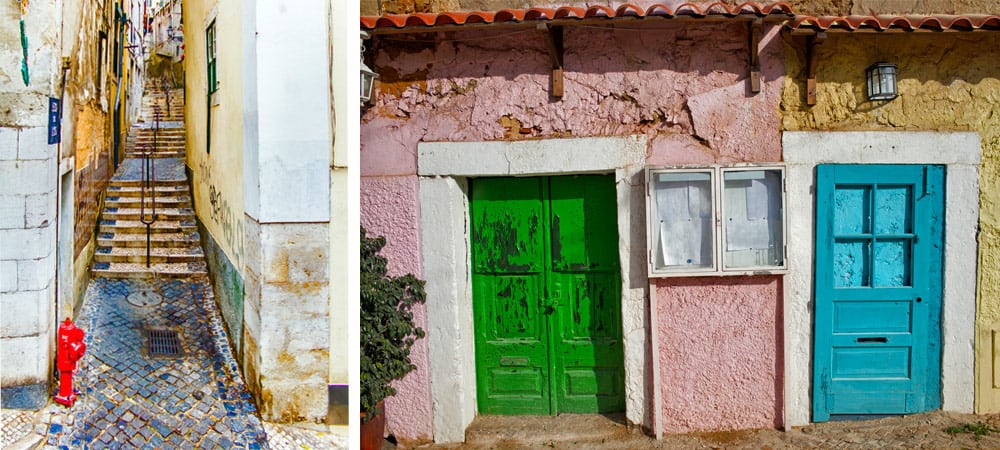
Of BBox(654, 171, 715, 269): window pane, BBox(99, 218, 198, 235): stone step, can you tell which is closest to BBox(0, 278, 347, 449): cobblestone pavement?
BBox(99, 218, 198, 235): stone step

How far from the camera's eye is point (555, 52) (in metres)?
5.85

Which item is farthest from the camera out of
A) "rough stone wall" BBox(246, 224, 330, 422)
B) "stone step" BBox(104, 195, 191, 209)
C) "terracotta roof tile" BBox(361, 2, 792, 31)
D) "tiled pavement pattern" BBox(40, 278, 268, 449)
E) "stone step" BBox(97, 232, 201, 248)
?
"stone step" BBox(104, 195, 191, 209)

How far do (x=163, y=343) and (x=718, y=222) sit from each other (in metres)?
4.29

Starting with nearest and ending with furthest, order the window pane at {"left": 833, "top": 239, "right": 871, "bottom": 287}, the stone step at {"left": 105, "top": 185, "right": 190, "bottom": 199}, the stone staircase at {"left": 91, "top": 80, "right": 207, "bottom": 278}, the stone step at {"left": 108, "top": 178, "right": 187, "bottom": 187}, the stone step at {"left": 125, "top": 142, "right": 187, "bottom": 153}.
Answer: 1. the window pane at {"left": 833, "top": 239, "right": 871, "bottom": 287}
2. the stone staircase at {"left": 91, "top": 80, "right": 207, "bottom": 278}
3. the stone step at {"left": 105, "top": 185, "right": 190, "bottom": 199}
4. the stone step at {"left": 108, "top": 178, "right": 187, "bottom": 187}
5. the stone step at {"left": 125, "top": 142, "right": 187, "bottom": 153}

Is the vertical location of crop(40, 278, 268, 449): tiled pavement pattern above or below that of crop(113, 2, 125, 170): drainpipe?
below

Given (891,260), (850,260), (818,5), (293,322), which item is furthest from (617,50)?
(293,322)

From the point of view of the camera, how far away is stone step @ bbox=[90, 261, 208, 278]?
759 centimetres

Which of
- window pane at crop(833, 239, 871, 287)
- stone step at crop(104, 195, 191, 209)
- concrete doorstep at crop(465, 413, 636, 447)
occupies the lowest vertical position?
concrete doorstep at crop(465, 413, 636, 447)

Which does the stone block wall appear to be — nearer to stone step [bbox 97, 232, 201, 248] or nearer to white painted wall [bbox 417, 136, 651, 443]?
white painted wall [bbox 417, 136, 651, 443]

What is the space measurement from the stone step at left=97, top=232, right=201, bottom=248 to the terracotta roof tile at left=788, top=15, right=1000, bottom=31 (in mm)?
6210

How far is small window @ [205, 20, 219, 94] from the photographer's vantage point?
6998 mm

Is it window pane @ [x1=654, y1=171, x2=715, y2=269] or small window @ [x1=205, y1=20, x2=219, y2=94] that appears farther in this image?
small window @ [x1=205, y1=20, x2=219, y2=94]

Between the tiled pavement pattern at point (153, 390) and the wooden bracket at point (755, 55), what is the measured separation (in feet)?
13.8

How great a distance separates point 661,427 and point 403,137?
294 centimetres
